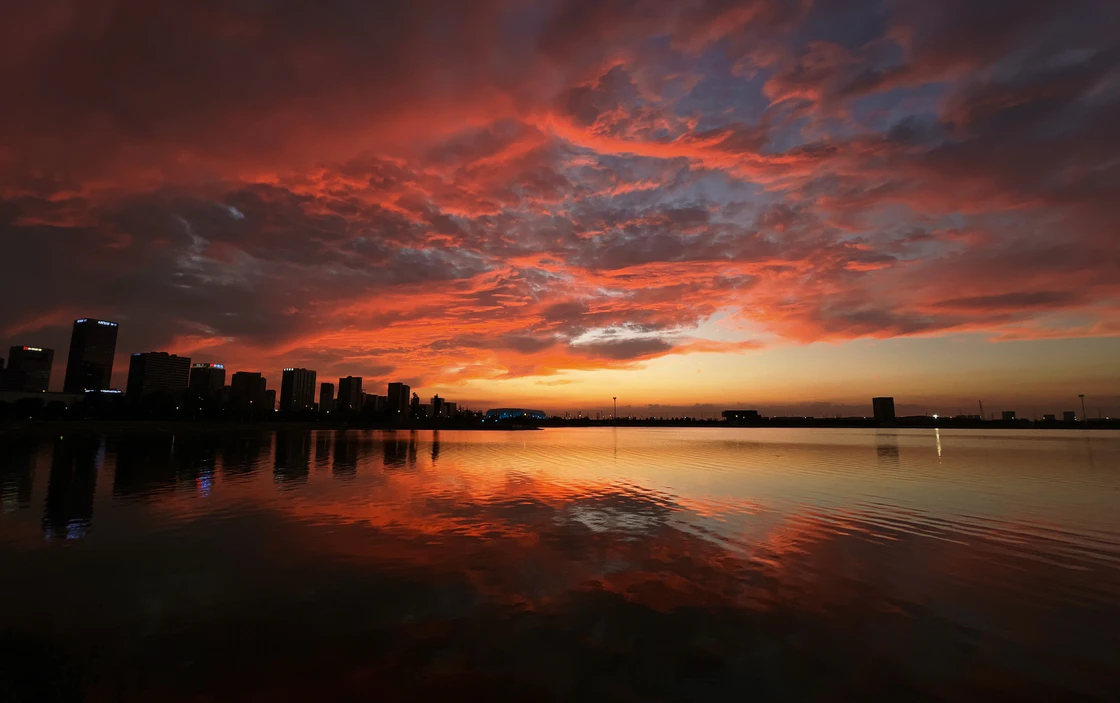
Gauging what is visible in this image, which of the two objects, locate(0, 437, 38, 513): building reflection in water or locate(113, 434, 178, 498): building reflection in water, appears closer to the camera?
locate(0, 437, 38, 513): building reflection in water

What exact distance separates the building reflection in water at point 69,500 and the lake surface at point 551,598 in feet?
0.73

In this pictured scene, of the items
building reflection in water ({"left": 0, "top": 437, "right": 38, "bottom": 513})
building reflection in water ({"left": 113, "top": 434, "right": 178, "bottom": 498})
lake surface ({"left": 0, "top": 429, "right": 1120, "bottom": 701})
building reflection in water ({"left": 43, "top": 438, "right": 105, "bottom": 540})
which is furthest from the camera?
building reflection in water ({"left": 113, "top": 434, "right": 178, "bottom": 498})

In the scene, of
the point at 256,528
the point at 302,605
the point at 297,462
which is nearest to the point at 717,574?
the point at 302,605

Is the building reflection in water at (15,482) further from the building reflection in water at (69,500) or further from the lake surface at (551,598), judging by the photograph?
the building reflection in water at (69,500)

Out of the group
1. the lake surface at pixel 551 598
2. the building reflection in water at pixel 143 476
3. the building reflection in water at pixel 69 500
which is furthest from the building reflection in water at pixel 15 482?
the building reflection in water at pixel 143 476

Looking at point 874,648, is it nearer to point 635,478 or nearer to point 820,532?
point 820,532

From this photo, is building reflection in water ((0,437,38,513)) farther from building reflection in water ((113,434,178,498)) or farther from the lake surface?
building reflection in water ((113,434,178,498))

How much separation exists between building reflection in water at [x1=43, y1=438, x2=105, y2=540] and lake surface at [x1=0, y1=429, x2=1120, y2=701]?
0.22m

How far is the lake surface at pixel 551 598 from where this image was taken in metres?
8.55

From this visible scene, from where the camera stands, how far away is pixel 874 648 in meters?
9.80

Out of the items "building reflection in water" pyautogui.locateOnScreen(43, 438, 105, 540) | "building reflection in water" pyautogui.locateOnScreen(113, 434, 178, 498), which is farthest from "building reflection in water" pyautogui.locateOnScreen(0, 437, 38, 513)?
"building reflection in water" pyautogui.locateOnScreen(113, 434, 178, 498)

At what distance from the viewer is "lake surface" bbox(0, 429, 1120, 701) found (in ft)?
28.0

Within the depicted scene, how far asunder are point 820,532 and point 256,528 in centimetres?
2171

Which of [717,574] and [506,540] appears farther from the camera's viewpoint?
[506,540]
